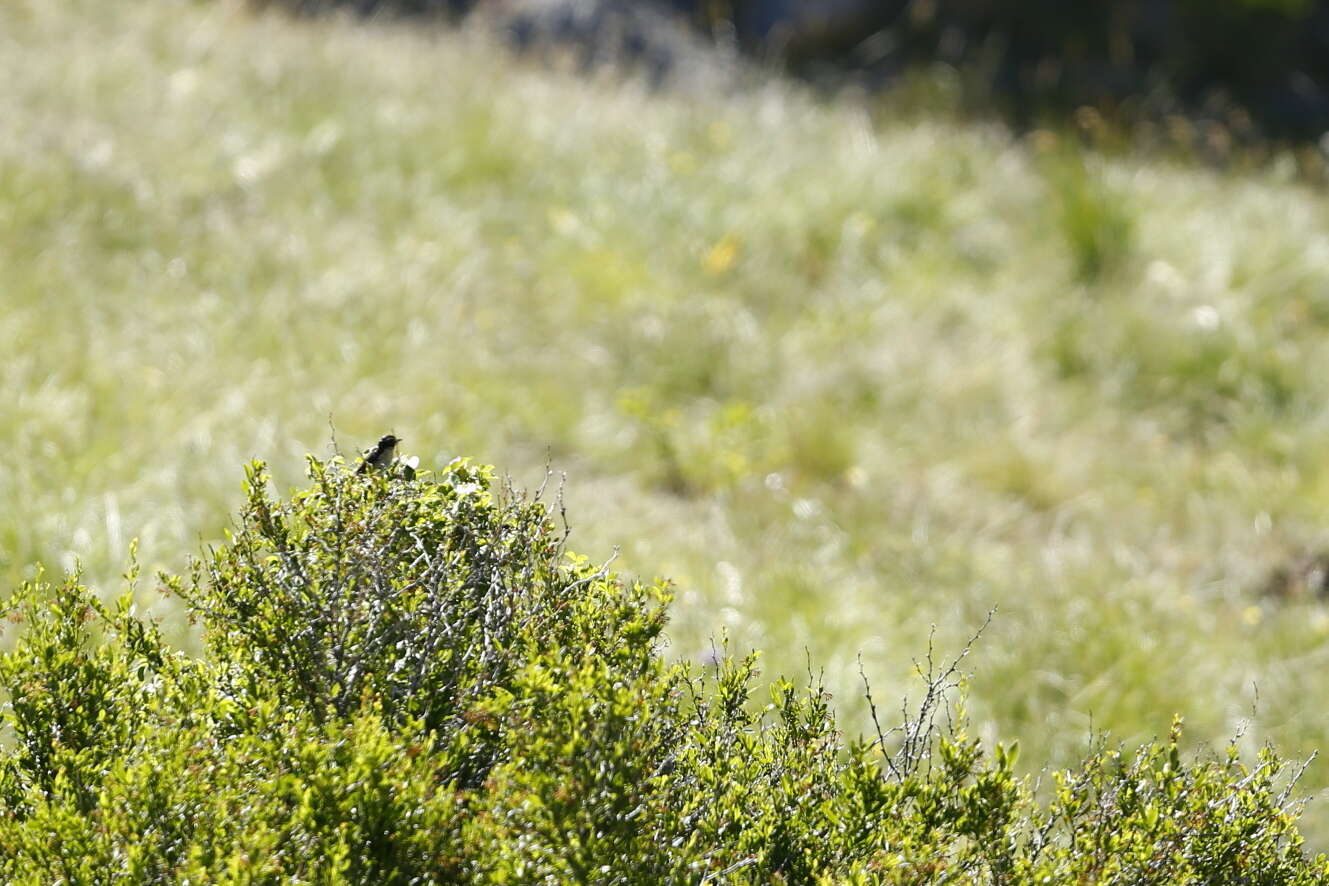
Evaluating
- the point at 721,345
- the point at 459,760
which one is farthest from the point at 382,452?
the point at 721,345

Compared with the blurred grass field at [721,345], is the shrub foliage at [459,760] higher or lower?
lower

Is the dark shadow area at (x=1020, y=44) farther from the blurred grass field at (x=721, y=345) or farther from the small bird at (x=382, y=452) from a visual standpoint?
the small bird at (x=382, y=452)

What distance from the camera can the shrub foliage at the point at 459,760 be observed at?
224 centimetres

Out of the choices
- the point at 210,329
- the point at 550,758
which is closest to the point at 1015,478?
the point at 210,329

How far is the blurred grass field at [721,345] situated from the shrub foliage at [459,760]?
74 cm

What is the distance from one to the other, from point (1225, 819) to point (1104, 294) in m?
5.38

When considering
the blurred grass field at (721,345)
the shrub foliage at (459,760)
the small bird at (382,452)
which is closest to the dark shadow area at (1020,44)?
the blurred grass field at (721,345)

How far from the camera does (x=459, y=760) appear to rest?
251 cm

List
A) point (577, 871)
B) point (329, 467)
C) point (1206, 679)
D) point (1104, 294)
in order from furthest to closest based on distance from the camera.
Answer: point (1104, 294), point (1206, 679), point (329, 467), point (577, 871)

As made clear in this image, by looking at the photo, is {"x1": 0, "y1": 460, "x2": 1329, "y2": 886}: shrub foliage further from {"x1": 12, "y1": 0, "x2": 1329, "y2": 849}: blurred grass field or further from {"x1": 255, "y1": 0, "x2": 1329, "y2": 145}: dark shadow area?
{"x1": 255, "y1": 0, "x2": 1329, "y2": 145}: dark shadow area

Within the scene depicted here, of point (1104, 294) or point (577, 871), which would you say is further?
point (1104, 294)

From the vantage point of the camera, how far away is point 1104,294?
7508 mm

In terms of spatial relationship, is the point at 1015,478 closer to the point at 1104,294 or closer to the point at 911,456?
the point at 911,456

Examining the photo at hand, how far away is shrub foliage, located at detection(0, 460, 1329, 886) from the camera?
7.36 ft
